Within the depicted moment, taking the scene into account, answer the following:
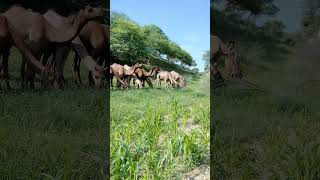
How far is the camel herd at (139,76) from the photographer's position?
616 cm

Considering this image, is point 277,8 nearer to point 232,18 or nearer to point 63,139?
point 232,18

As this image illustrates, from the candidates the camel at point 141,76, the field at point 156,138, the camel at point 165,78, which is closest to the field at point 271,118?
the field at point 156,138

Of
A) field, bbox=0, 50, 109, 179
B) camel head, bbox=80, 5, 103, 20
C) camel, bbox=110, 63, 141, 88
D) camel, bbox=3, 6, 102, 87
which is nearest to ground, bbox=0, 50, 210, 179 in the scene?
field, bbox=0, 50, 109, 179

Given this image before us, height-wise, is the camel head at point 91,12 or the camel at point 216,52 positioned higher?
the camel head at point 91,12

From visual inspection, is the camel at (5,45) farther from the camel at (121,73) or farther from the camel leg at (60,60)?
the camel at (121,73)

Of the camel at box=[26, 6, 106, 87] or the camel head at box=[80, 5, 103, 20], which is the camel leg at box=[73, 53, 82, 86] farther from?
the camel head at box=[80, 5, 103, 20]

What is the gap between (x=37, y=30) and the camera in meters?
3.66

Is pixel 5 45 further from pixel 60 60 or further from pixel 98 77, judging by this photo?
pixel 98 77

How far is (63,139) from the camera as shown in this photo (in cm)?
330

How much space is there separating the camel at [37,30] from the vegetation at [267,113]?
59.6 inches

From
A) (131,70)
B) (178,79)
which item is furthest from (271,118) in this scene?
(178,79)

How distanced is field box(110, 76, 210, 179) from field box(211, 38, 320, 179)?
17 cm

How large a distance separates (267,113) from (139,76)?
261 cm

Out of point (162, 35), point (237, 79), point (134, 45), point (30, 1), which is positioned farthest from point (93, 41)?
point (162, 35)
